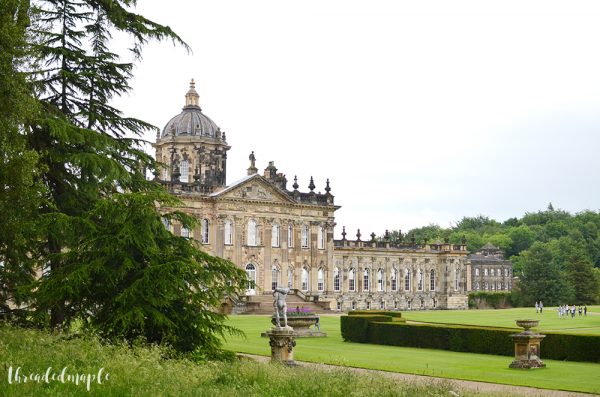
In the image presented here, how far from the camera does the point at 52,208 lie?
58.8 ft

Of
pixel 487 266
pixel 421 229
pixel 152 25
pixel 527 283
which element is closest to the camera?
pixel 152 25

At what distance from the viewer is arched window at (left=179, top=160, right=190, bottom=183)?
63.4 metres

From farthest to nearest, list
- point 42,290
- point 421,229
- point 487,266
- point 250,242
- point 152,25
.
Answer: point 421,229, point 487,266, point 250,242, point 152,25, point 42,290

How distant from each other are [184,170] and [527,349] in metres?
44.4

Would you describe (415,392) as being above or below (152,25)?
below

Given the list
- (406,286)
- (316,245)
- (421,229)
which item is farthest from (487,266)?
(316,245)

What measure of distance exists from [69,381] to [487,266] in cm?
10776

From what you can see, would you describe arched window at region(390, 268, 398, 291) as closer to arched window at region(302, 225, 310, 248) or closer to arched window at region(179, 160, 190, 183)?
arched window at region(302, 225, 310, 248)

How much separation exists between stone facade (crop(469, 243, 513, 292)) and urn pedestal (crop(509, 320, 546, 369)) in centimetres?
9100

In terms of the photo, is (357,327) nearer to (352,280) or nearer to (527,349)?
(527,349)

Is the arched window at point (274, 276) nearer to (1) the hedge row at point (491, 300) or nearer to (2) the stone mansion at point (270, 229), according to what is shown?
(2) the stone mansion at point (270, 229)

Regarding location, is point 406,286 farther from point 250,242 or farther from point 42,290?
point 42,290

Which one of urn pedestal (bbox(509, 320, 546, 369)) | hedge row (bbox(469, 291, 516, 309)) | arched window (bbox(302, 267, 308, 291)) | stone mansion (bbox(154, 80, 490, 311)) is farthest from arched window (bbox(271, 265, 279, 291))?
urn pedestal (bbox(509, 320, 546, 369))

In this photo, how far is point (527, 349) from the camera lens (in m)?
22.7
